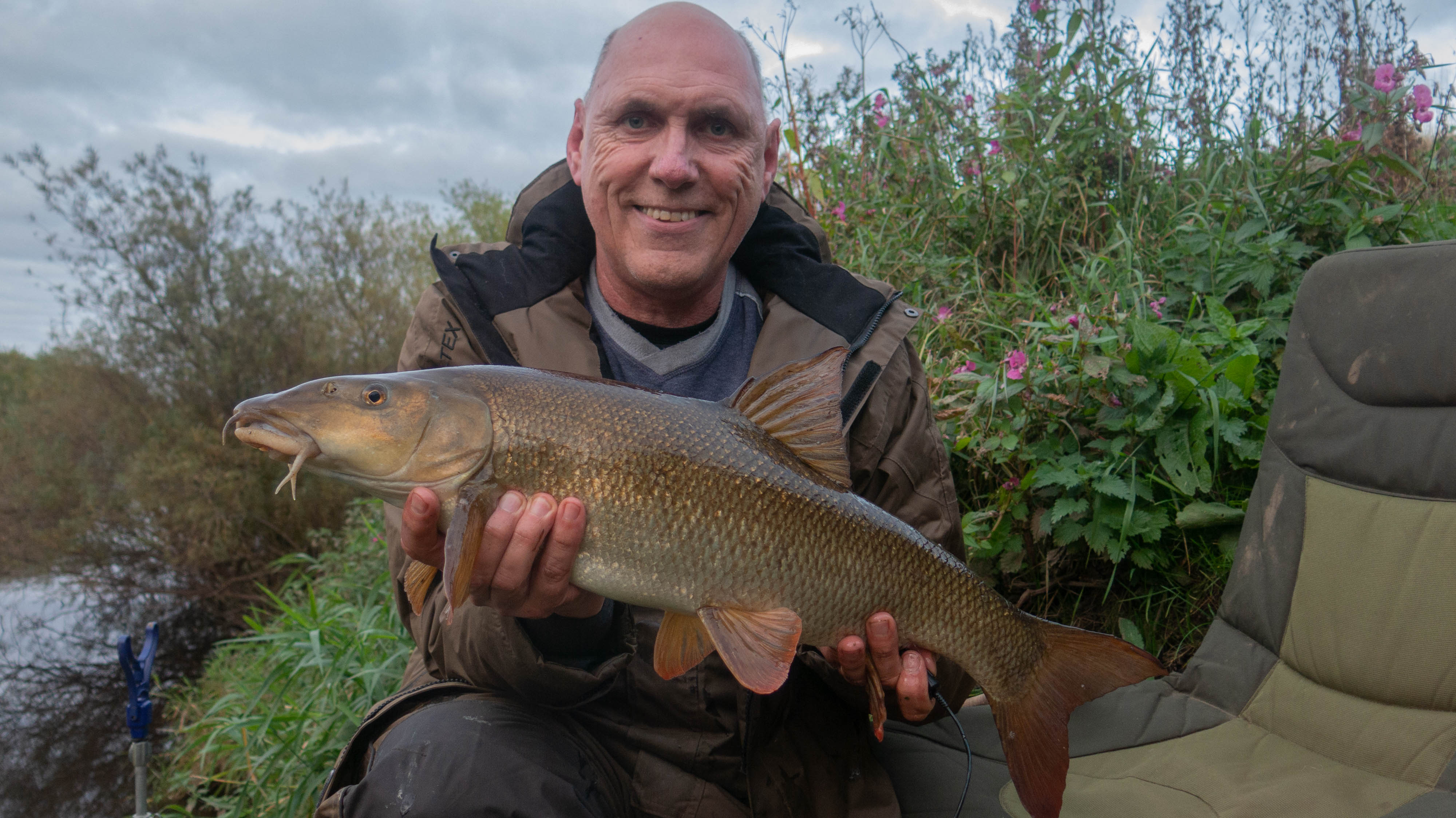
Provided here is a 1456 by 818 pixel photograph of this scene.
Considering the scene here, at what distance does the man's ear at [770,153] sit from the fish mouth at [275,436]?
59.6 inches

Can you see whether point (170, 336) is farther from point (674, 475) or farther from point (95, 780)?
point (674, 475)

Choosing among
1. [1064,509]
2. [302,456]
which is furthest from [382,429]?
[1064,509]

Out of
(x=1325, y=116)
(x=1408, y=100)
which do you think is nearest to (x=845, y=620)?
(x=1408, y=100)

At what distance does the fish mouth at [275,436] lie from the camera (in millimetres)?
1283

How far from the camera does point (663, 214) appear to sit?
7.24ft

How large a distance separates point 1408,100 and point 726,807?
3.73m

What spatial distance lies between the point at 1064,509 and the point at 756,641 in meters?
1.63

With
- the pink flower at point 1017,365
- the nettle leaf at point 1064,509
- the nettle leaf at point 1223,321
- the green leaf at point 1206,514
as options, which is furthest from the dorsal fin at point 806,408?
the nettle leaf at point 1223,321

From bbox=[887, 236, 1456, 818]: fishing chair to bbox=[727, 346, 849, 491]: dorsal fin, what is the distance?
1011 millimetres

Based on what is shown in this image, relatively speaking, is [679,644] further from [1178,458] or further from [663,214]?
[1178,458]

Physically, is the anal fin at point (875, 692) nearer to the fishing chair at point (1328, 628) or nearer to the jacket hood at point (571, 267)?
the fishing chair at point (1328, 628)

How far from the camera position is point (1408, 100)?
343 cm

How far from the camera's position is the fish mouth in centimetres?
128

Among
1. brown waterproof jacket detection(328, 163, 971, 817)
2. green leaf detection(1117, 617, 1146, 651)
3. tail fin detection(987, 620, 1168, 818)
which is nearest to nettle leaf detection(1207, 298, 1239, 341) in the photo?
green leaf detection(1117, 617, 1146, 651)
